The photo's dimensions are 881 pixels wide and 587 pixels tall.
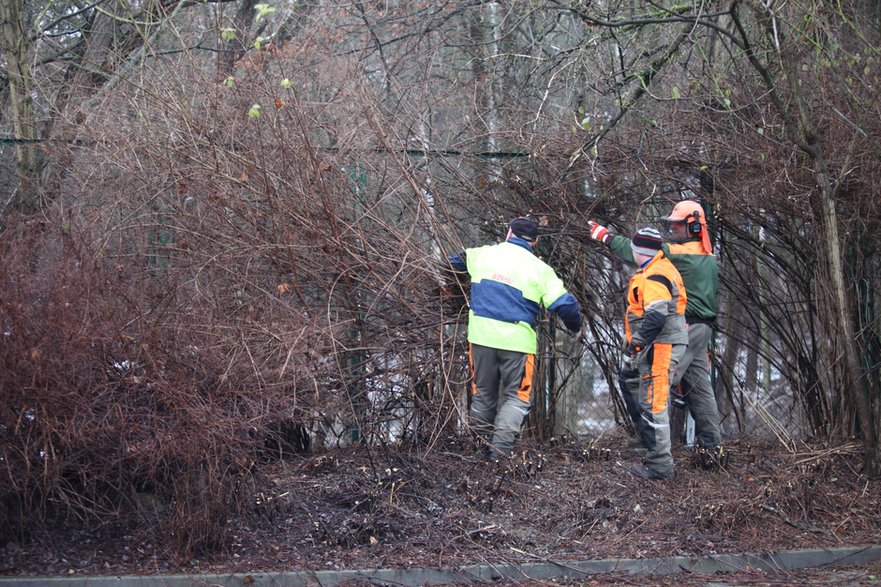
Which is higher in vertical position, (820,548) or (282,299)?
(282,299)

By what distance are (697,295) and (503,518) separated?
2418 mm

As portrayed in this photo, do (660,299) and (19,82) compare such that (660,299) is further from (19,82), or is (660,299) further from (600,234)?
(19,82)

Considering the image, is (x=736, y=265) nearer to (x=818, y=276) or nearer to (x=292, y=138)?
(x=818, y=276)

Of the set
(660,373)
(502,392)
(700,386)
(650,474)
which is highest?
(660,373)

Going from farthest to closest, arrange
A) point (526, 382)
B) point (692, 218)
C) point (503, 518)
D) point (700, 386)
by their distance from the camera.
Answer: point (700, 386) < point (692, 218) < point (526, 382) < point (503, 518)

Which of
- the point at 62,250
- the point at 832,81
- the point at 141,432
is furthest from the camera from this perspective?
the point at 832,81

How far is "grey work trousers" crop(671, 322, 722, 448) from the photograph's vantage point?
7.09 m

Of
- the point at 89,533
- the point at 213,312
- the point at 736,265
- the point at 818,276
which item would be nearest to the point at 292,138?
the point at 213,312

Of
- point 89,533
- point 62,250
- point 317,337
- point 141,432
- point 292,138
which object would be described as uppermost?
point 292,138

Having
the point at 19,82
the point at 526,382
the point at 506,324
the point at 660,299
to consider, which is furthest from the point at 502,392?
the point at 19,82

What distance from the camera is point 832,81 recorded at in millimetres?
7344

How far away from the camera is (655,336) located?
6574mm

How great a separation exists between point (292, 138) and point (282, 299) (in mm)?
1220

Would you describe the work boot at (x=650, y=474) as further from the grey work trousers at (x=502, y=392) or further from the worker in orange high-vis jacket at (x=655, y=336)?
the grey work trousers at (x=502, y=392)
